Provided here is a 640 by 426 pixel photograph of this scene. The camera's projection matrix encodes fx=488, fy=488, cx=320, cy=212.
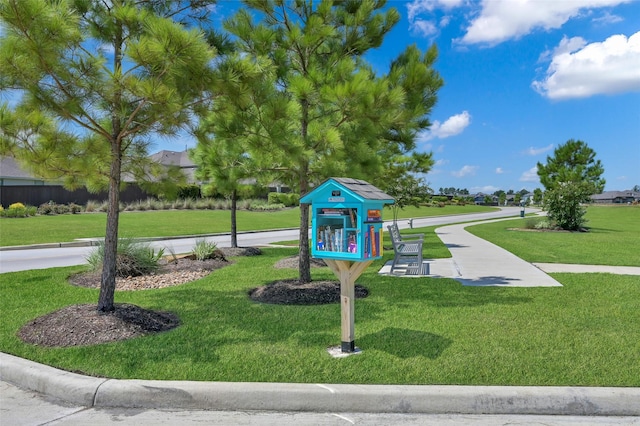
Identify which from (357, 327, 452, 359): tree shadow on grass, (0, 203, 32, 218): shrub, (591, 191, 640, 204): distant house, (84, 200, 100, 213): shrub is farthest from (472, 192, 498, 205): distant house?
(357, 327, 452, 359): tree shadow on grass

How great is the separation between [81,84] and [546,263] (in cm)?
1088

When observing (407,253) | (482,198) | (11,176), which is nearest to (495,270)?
(407,253)

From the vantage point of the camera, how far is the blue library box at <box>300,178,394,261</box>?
4.89 m

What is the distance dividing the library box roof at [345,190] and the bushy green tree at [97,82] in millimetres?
1824

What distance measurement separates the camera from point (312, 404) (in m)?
3.89

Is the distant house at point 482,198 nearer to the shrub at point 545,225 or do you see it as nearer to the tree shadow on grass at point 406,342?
the shrub at point 545,225

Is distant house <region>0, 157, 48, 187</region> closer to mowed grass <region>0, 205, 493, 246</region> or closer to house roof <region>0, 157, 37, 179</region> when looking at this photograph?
house roof <region>0, 157, 37, 179</region>

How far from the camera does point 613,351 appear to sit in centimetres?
496

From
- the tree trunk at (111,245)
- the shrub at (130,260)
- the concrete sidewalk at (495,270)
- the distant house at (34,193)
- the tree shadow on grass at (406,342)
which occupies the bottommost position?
the tree shadow on grass at (406,342)

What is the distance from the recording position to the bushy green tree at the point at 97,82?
16.1ft

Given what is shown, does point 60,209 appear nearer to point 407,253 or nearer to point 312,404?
point 407,253

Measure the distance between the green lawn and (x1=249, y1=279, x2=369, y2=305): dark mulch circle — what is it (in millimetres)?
271

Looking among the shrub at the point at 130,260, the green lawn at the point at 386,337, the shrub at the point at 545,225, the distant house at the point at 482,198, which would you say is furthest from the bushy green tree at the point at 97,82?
the distant house at the point at 482,198

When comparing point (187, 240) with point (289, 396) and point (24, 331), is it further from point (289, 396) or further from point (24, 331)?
point (289, 396)
